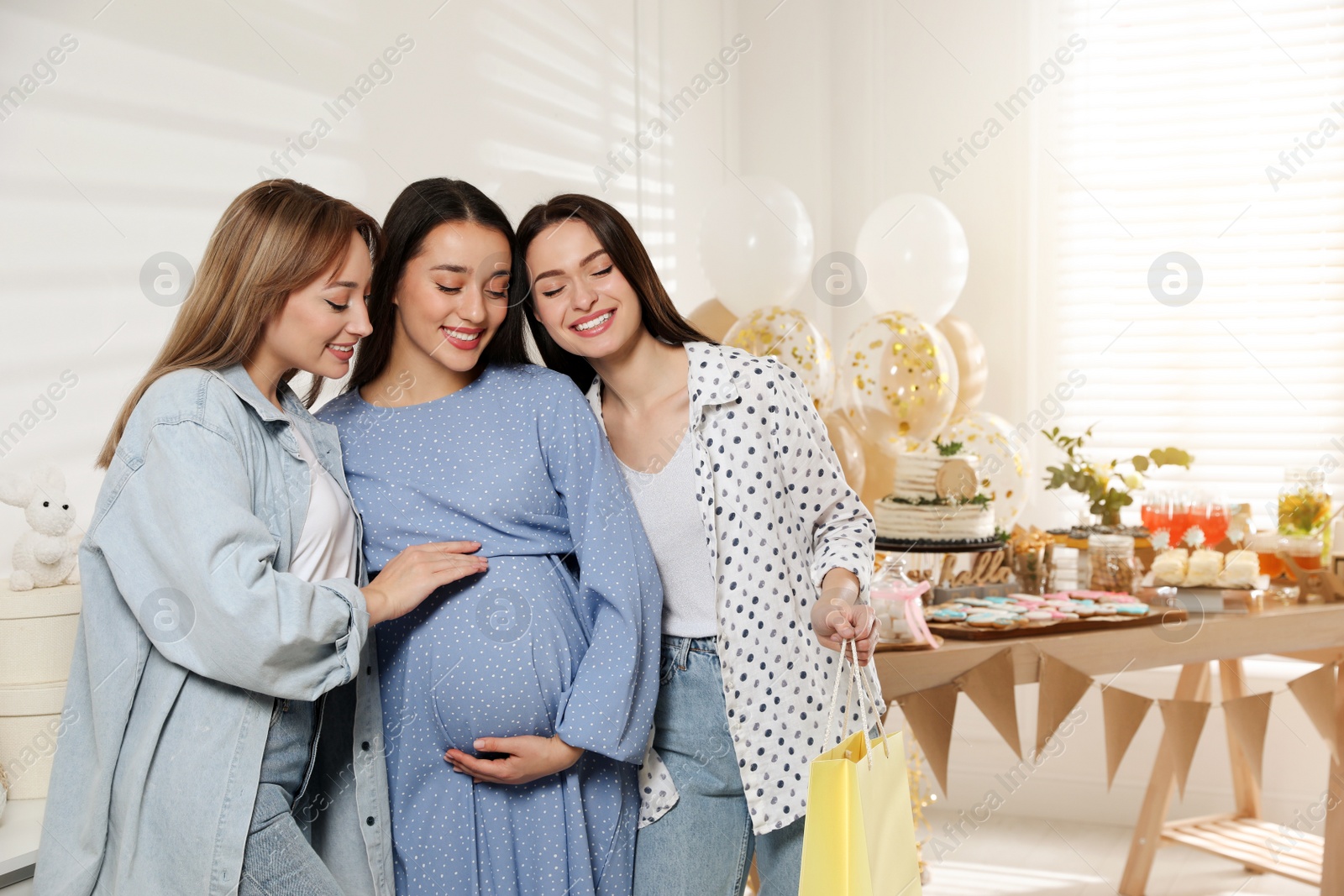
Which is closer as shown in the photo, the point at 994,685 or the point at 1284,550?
the point at 994,685

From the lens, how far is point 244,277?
51.4 inches

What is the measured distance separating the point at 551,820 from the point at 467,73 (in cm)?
227

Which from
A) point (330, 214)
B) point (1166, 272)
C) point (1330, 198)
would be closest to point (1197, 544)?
point (1166, 272)

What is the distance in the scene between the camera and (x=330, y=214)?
4.46 ft

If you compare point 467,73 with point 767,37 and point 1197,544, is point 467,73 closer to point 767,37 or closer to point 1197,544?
point 767,37

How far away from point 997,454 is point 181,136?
2.33 m

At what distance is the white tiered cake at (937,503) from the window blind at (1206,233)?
1274 mm

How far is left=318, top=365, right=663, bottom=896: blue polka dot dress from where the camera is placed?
4.73 feet

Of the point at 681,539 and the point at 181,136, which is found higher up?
the point at 181,136

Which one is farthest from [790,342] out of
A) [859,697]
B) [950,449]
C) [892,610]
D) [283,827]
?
[283,827]

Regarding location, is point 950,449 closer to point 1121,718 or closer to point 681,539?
point 1121,718

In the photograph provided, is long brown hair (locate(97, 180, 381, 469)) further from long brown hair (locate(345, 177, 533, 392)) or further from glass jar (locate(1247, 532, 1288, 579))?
glass jar (locate(1247, 532, 1288, 579))

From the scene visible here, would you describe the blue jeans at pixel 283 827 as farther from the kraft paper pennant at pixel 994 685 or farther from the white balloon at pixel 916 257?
the white balloon at pixel 916 257

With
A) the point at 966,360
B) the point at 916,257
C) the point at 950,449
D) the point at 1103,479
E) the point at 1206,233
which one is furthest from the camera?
the point at 1206,233
